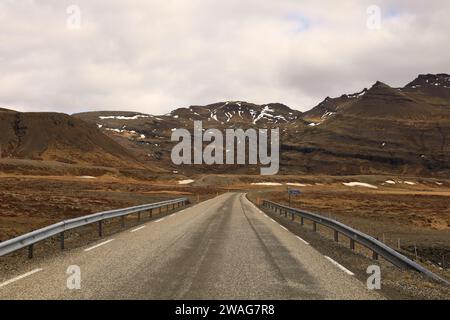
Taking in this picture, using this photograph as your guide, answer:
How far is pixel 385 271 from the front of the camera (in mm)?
10273

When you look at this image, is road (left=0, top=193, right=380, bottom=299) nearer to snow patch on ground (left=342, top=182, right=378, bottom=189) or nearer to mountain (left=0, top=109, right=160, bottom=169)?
snow patch on ground (left=342, top=182, right=378, bottom=189)

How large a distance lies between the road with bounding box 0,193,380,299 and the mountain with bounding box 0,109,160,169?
147201mm

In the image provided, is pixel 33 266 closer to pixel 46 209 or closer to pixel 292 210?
pixel 292 210

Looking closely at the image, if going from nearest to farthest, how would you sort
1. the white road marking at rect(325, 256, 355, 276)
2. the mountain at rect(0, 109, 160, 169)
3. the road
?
the road → the white road marking at rect(325, 256, 355, 276) → the mountain at rect(0, 109, 160, 169)

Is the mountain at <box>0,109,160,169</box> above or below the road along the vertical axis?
above

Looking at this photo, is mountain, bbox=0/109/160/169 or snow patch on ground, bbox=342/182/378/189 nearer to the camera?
snow patch on ground, bbox=342/182/378/189

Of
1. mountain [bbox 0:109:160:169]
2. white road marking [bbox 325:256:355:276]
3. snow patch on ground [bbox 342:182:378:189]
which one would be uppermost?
A: mountain [bbox 0:109:160:169]

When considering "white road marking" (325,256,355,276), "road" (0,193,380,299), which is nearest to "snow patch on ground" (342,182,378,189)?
"road" (0,193,380,299)

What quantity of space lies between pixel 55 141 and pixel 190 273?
6491 inches

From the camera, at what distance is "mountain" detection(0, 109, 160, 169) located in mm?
155625

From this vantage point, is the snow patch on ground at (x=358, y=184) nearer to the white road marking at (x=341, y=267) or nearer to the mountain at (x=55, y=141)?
the mountain at (x=55, y=141)

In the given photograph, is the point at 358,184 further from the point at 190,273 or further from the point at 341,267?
the point at 190,273

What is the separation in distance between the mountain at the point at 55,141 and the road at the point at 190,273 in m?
147
